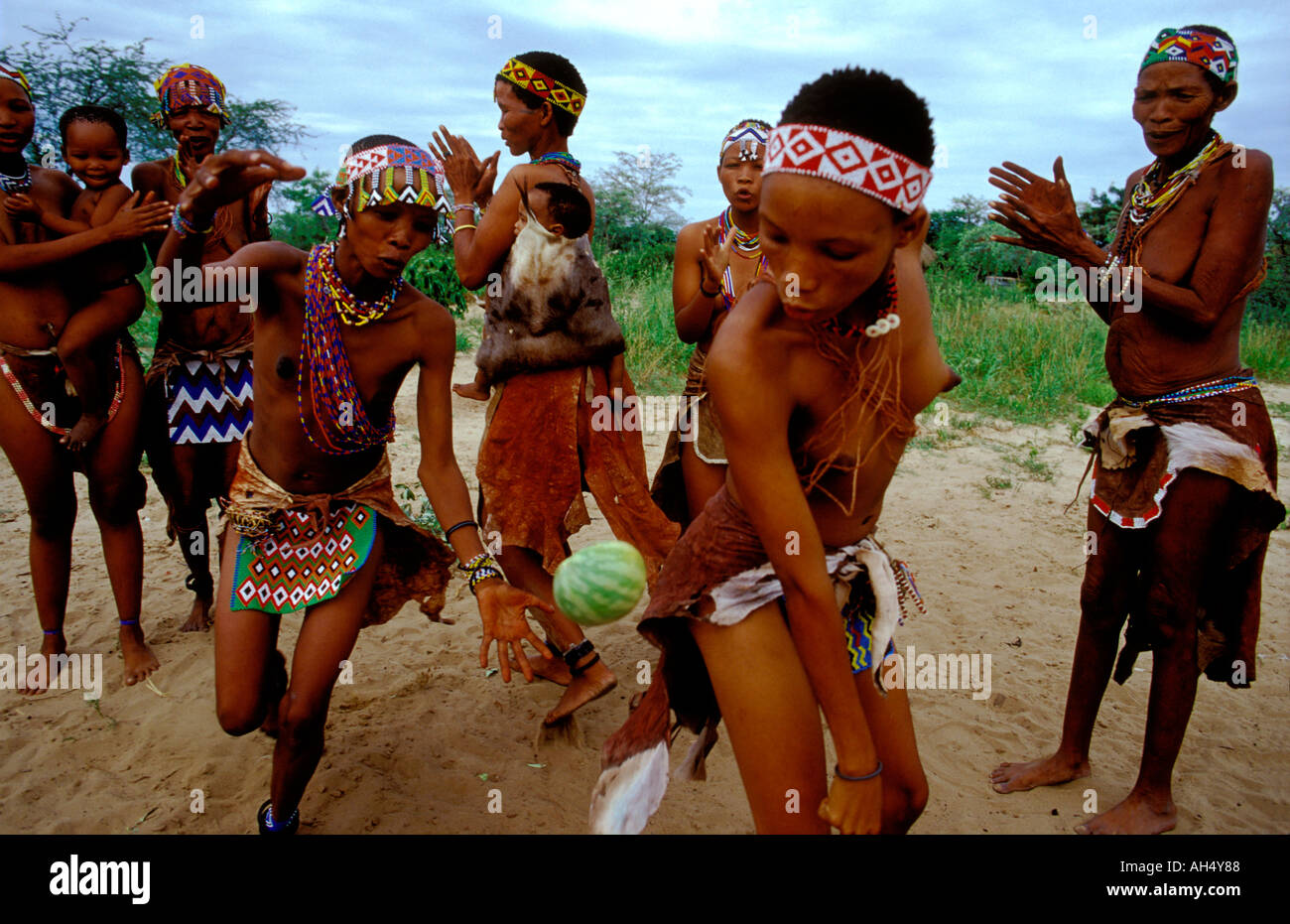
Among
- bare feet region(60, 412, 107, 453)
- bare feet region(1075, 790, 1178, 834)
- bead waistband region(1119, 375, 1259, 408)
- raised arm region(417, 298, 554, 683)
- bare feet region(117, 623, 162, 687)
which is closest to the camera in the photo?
raised arm region(417, 298, 554, 683)

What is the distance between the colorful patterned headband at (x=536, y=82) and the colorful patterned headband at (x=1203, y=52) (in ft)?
6.80

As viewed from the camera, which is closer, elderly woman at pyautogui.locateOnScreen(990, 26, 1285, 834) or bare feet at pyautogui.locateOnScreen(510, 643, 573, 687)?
elderly woman at pyautogui.locateOnScreen(990, 26, 1285, 834)

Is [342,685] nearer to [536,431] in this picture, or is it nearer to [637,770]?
[536,431]

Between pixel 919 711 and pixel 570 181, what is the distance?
2629mm

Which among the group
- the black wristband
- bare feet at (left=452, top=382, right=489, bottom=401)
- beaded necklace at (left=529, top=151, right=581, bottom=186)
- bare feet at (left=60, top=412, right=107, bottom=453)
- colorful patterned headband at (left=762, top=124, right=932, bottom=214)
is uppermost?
beaded necklace at (left=529, top=151, right=581, bottom=186)

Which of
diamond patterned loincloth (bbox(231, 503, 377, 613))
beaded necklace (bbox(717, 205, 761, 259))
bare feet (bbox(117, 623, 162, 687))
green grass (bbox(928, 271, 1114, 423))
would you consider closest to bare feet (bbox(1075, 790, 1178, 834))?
beaded necklace (bbox(717, 205, 761, 259))

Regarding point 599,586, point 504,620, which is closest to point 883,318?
point 599,586

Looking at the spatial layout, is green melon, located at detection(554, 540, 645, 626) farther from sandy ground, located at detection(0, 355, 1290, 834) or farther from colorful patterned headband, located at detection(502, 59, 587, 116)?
colorful patterned headband, located at detection(502, 59, 587, 116)

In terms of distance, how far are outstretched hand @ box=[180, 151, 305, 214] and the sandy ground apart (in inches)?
78.2

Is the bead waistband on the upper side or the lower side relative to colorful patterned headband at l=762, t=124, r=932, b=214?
lower

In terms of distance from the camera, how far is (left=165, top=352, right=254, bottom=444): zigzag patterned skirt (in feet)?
12.6

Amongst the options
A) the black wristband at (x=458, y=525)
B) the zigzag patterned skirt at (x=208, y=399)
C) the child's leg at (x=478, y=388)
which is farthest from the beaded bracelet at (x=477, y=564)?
the zigzag patterned skirt at (x=208, y=399)
